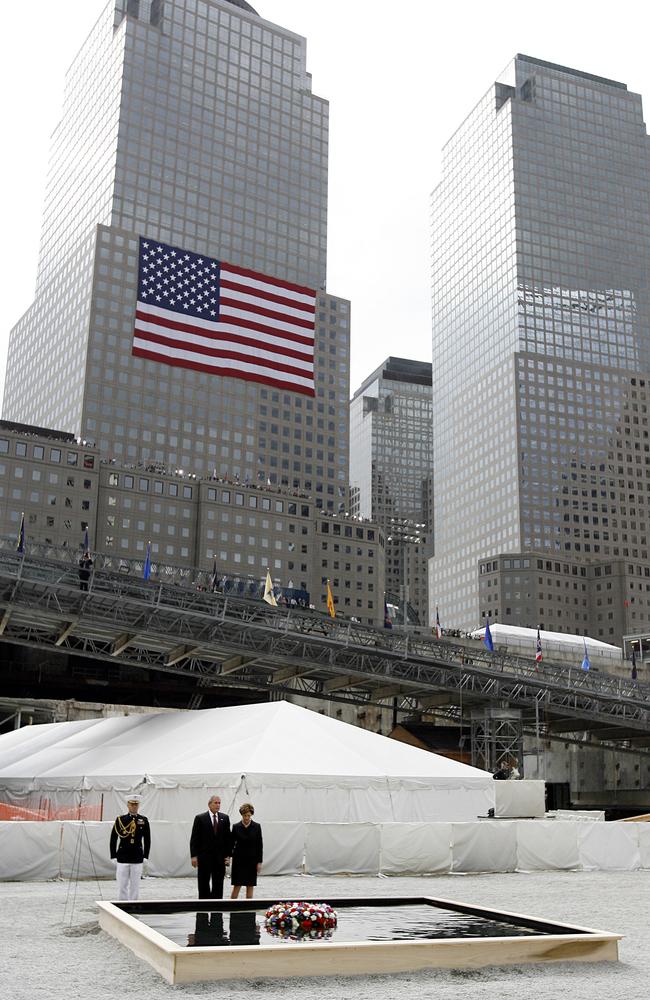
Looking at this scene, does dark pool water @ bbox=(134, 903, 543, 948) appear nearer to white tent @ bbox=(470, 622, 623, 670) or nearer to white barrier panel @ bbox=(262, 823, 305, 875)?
white barrier panel @ bbox=(262, 823, 305, 875)

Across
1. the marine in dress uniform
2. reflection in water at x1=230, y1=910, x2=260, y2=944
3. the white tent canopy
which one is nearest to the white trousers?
the marine in dress uniform

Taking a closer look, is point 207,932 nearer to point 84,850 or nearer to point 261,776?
point 84,850

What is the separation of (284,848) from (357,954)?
47.4 ft

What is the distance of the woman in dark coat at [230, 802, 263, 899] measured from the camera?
15648 mm

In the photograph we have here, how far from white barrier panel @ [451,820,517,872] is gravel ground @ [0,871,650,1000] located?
11.9ft

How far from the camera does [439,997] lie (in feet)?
31.2

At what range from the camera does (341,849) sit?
2461 centimetres

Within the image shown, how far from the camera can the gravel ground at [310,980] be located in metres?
9.80

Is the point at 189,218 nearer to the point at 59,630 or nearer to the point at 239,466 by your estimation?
the point at 239,466

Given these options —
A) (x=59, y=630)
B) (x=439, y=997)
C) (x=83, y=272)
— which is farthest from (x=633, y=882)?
(x=83, y=272)

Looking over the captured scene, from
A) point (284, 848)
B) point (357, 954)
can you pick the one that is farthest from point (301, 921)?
point (284, 848)

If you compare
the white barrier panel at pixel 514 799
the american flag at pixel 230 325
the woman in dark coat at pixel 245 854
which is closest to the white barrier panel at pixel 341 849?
the white barrier panel at pixel 514 799

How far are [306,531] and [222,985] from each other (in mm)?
142957

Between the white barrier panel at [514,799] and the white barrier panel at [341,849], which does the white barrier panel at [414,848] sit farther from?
the white barrier panel at [514,799]
